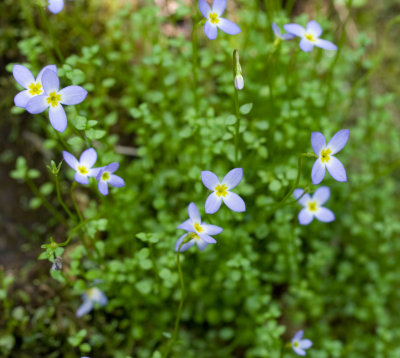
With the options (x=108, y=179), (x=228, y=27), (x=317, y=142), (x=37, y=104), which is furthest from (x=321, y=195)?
(x=37, y=104)

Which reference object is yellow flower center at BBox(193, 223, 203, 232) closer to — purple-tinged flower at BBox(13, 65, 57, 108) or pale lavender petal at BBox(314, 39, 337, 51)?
purple-tinged flower at BBox(13, 65, 57, 108)

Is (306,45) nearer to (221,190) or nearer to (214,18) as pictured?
(214,18)

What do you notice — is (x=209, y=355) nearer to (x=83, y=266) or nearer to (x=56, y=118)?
(x=83, y=266)

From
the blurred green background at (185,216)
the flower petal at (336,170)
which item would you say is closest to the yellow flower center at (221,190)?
the blurred green background at (185,216)

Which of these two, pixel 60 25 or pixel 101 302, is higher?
pixel 60 25

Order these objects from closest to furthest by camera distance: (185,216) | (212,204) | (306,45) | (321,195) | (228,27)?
1. (212,204)
2. (228,27)
3. (306,45)
4. (321,195)
5. (185,216)

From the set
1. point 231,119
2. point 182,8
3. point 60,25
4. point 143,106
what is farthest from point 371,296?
point 60,25

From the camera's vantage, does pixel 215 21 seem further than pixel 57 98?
Yes

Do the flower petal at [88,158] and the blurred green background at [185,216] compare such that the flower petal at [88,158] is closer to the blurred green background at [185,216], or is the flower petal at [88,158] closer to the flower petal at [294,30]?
the blurred green background at [185,216]
